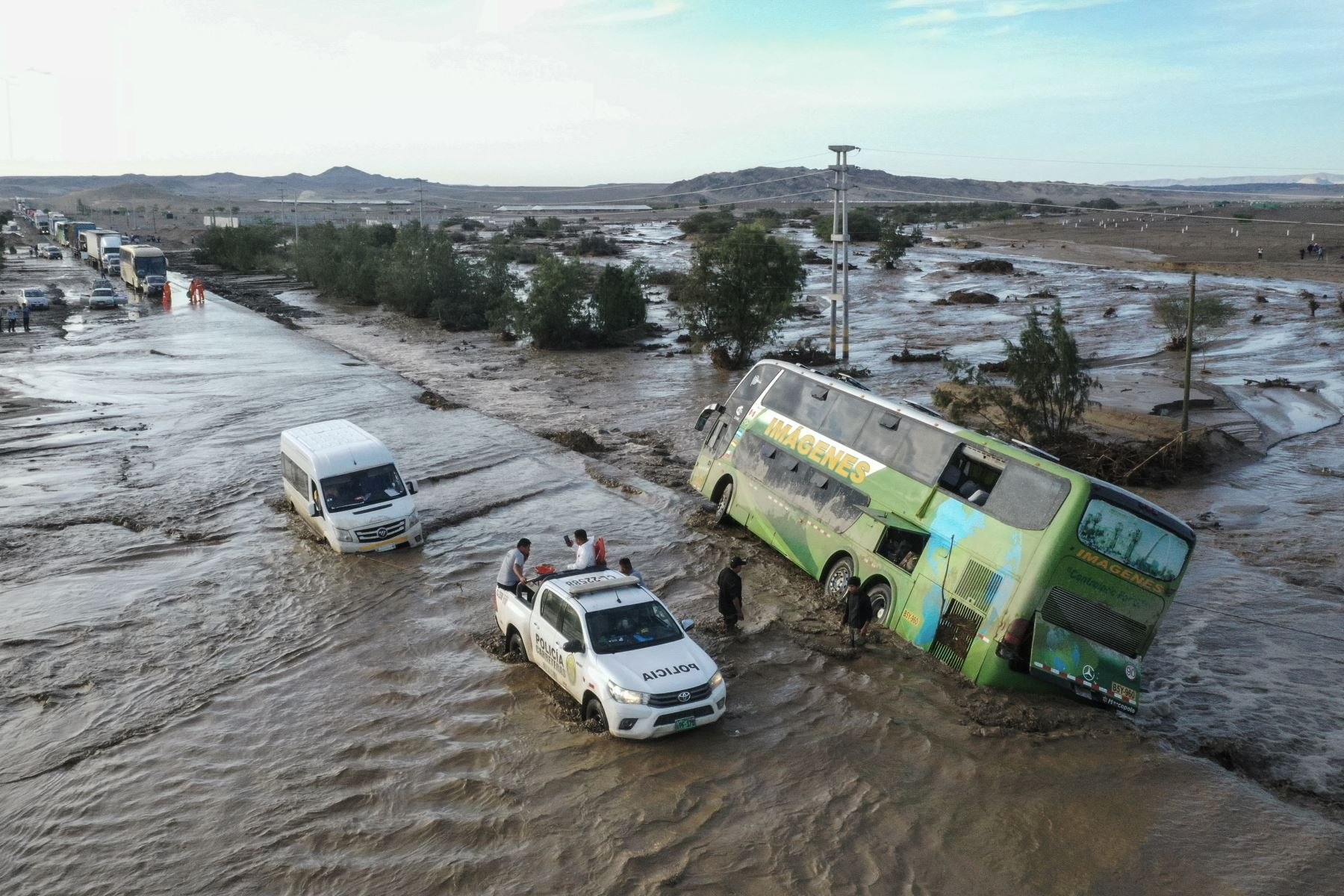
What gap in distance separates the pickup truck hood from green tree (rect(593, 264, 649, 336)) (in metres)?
34.5

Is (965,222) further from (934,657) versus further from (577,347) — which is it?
(934,657)

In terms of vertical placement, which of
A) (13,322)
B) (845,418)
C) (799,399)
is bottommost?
(13,322)

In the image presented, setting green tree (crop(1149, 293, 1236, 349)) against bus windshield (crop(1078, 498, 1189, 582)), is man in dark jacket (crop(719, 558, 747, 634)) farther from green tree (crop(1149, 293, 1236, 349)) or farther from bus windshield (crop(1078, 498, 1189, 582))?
green tree (crop(1149, 293, 1236, 349))

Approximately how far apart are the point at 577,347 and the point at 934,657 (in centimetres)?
3325

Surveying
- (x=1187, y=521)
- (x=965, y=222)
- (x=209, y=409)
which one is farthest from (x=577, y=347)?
(x=965, y=222)

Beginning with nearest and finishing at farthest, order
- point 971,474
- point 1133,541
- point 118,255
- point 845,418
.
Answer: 1. point 1133,541
2. point 971,474
3. point 845,418
4. point 118,255

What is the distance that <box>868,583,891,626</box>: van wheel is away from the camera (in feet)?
48.1

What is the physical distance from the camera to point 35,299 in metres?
56.2

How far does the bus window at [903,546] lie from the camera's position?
14234mm

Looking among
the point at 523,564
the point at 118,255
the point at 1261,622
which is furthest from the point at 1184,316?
the point at 118,255

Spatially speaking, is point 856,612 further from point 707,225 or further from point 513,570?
point 707,225

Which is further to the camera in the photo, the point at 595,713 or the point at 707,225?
the point at 707,225

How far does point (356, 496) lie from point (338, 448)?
1.11 m

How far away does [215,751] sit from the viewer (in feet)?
39.0
